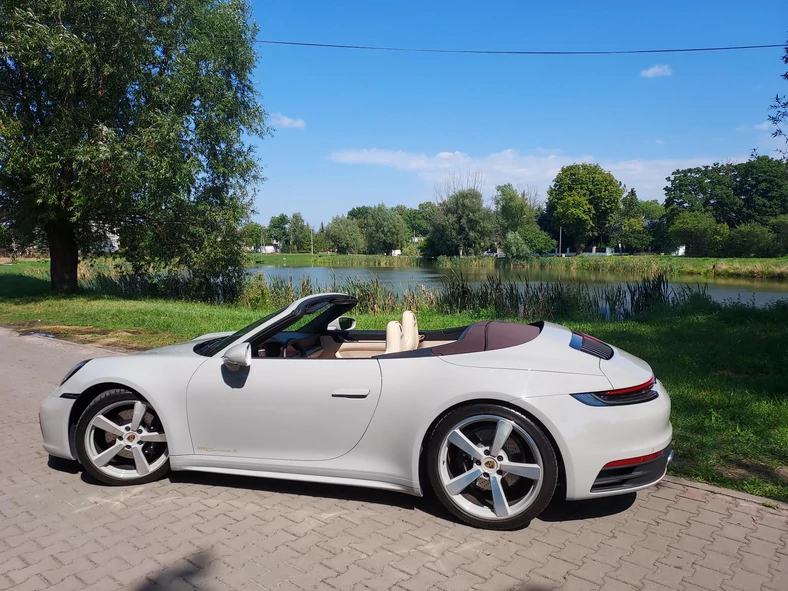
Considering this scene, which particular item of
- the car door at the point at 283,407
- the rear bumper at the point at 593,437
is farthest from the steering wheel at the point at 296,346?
the rear bumper at the point at 593,437

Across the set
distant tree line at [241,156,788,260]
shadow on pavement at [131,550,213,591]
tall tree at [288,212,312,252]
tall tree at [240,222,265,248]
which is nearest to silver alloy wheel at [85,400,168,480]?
shadow on pavement at [131,550,213,591]

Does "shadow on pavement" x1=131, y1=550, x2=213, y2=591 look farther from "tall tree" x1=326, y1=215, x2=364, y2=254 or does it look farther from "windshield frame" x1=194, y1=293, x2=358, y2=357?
"tall tree" x1=326, y1=215, x2=364, y2=254

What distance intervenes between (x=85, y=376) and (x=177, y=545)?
1.61 meters

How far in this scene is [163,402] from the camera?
12.8ft

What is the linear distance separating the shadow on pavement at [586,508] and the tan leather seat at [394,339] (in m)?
1.51

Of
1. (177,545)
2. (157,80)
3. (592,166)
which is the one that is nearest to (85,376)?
(177,545)

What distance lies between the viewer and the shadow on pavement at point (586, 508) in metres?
3.56

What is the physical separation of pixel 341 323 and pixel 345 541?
2108mm

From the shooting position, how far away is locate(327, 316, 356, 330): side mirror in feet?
16.0

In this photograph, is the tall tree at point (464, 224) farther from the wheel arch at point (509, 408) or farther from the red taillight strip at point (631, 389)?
the wheel arch at point (509, 408)

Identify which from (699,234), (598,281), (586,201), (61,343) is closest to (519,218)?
(586,201)

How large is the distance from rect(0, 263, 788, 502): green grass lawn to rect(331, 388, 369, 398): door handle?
8.51 feet

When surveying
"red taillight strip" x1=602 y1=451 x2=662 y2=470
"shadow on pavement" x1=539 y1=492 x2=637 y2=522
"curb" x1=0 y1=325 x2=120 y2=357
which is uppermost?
"red taillight strip" x1=602 y1=451 x2=662 y2=470

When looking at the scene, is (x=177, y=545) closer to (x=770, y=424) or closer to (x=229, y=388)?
(x=229, y=388)
